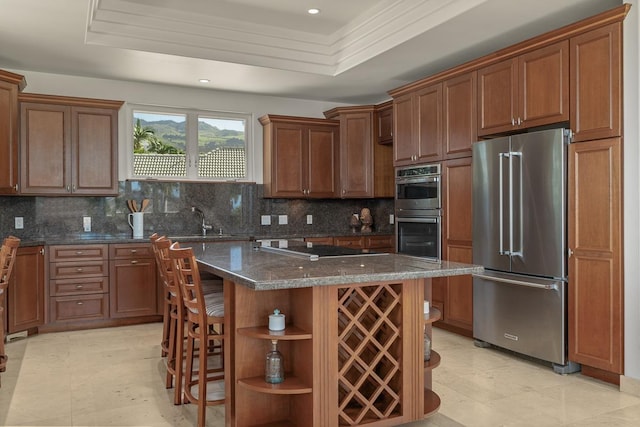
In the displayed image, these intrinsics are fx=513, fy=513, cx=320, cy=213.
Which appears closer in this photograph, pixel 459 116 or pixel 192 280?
pixel 192 280

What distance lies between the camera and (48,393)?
329 centimetres

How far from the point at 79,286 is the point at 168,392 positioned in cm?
226

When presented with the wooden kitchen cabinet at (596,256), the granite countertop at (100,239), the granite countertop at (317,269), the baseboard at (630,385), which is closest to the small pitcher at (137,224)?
the granite countertop at (100,239)

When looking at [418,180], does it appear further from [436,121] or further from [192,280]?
[192,280]

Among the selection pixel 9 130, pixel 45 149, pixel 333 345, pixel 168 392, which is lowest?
pixel 168 392

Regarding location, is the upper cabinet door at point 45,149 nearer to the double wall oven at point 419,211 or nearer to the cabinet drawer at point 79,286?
the cabinet drawer at point 79,286

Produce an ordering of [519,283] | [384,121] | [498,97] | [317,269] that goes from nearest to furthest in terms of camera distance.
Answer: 1. [317,269]
2. [519,283]
3. [498,97]
4. [384,121]

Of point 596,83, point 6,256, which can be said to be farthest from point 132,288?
point 596,83

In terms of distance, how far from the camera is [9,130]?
186 inches

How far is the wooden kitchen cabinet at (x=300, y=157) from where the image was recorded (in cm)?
614

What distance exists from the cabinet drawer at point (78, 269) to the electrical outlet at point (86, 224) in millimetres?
587

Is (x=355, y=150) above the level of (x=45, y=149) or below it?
above

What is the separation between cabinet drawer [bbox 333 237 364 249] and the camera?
602 cm

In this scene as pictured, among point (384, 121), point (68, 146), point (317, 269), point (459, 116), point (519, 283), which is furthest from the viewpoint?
point (384, 121)
